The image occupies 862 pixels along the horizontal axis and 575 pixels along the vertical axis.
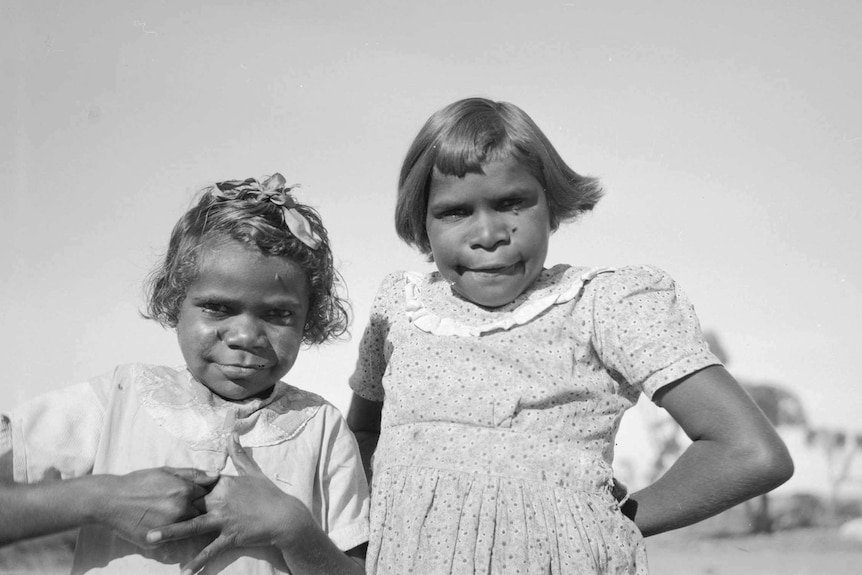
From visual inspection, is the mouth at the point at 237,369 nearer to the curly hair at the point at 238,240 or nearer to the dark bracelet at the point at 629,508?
the curly hair at the point at 238,240

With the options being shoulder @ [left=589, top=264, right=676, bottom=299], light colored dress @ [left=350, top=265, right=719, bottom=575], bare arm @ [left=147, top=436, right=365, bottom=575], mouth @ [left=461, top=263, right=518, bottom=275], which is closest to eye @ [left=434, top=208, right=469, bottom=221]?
mouth @ [left=461, top=263, right=518, bottom=275]

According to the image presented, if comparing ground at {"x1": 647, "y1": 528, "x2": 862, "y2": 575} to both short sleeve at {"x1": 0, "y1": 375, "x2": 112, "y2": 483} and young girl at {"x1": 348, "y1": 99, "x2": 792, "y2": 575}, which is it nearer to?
young girl at {"x1": 348, "y1": 99, "x2": 792, "y2": 575}

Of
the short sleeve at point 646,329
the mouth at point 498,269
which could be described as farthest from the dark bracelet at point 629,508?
the mouth at point 498,269

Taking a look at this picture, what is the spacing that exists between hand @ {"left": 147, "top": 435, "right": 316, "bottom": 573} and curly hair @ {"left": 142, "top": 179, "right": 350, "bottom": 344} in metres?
0.53

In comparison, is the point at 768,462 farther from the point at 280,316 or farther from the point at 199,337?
the point at 199,337

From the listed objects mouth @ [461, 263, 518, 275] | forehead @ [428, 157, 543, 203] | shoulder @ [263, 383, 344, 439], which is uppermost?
forehead @ [428, 157, 543, 203]

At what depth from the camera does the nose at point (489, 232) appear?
211 cm

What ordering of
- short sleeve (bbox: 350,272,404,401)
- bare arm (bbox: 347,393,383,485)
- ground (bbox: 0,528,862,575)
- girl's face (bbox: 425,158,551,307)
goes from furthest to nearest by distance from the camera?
ground (bbox: 0,528,862,575) → bare arm (bbox: 347,393,383,485) → short sleeve (bbox: 350,272,404,401) → girl's face (bbox: 425,158,551,307)

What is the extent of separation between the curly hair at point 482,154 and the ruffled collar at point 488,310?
0.61 ft

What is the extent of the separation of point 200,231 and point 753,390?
529cm

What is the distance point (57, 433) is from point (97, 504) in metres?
0.23

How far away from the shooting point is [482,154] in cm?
216

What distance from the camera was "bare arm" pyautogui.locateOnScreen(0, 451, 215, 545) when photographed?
5.82 ft

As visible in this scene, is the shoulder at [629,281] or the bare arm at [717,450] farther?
the shoulder at [629,281]
